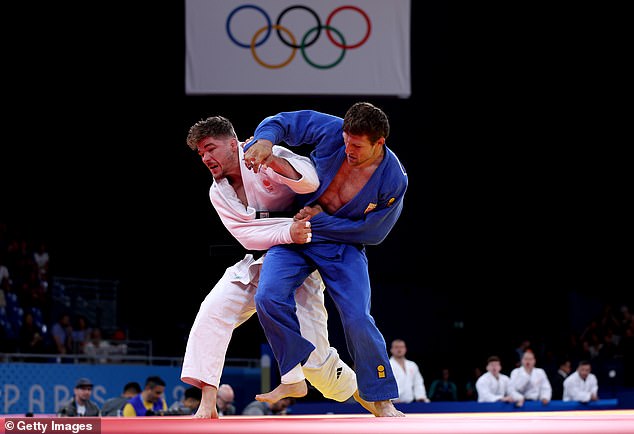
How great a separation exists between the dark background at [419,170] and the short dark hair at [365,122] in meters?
6.38

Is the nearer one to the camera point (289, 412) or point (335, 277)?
point (335, 277)

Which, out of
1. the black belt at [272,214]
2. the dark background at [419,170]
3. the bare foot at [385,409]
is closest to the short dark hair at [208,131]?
the black belt at [272,214]

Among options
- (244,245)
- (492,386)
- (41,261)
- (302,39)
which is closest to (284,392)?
(244,245)

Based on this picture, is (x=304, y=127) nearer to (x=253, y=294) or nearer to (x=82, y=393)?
(x=253, y=294)

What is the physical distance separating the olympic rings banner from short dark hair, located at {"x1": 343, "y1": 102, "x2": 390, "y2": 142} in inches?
182

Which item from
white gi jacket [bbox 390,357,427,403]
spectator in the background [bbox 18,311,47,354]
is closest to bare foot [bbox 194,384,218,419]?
white gi jacket [bbox 390,357,427,403]

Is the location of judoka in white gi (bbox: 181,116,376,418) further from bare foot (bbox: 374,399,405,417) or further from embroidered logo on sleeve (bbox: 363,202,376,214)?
embroidered logo on sleeve (bbox: 363,202,376,214)

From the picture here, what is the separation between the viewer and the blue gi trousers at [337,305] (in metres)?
3.09

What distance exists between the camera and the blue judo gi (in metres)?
3.10

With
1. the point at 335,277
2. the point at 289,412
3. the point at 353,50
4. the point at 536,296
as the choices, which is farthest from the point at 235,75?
the point at 536,296

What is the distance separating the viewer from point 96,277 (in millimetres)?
13375

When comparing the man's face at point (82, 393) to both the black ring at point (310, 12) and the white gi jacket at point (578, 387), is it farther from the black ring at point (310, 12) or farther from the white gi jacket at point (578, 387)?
the white gi jacket at point (578, 387)

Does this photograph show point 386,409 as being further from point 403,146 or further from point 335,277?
point 403,146

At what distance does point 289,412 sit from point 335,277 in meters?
5.05
